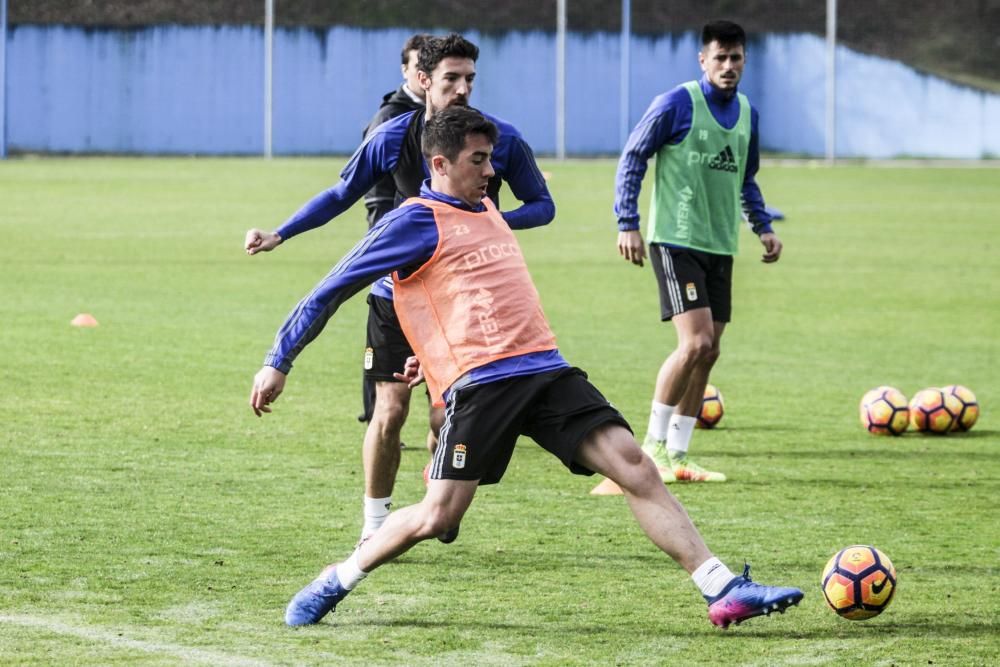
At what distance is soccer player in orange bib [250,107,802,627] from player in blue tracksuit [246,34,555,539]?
116cm

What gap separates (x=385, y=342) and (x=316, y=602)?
1.37 metres

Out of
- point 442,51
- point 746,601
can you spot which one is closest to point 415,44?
point 442,51

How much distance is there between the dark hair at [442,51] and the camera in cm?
668

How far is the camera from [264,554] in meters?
6.84

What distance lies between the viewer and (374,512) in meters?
6.80

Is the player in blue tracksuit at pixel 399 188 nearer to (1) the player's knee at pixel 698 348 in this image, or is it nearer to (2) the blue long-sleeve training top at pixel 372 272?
(2) the blue long-sleeve training top at pixel 372 272

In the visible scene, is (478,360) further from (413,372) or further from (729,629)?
(729,629)

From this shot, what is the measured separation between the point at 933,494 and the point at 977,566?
161 centimetres

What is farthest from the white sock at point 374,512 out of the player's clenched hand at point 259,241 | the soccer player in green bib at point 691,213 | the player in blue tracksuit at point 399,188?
the soccer player in green bib at point 691,213

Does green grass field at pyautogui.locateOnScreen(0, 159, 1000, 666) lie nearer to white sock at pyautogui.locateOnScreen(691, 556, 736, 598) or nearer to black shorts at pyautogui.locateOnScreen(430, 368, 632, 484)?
white sock at pyautogui.locateOnScreen(691, 556, 736, 598)

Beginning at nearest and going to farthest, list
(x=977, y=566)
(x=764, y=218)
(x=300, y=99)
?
(x=977, y=566) < (x=764, y=218) < (x=300, y=99)

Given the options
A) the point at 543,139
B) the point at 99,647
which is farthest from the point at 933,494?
the point at 543,139

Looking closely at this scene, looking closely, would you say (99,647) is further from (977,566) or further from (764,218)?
(764,218)

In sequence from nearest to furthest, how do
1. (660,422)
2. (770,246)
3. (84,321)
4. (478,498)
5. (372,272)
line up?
(372,272)
(478,498)
(660,422)
(770,246)
(84,321)
